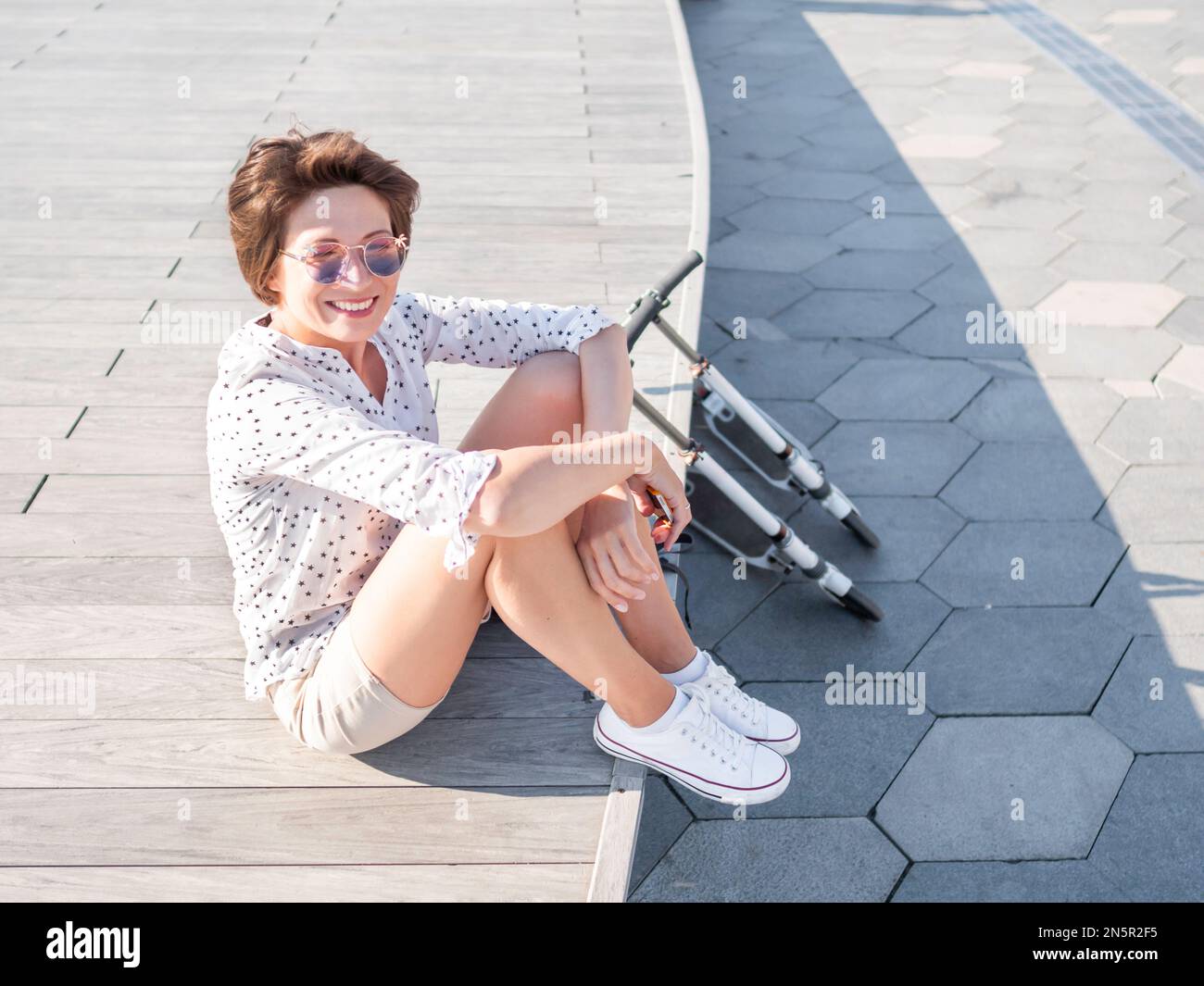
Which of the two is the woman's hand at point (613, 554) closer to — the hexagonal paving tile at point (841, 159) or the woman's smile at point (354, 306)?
the woman's smile at point (354, 306)

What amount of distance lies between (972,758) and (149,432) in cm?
220

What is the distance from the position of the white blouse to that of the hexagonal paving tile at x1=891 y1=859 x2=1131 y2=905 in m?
1.40

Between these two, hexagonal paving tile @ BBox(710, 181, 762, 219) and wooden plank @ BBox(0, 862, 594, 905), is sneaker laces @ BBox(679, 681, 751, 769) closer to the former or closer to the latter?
wooden plank @ BBox(0, 862, 594, 905)

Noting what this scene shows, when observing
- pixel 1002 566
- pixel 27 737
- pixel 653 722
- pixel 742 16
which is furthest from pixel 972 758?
pixel 742 16

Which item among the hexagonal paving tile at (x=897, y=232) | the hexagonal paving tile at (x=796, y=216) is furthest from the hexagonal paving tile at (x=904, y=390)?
the hexagonal paving tile at (x=796, y=216)

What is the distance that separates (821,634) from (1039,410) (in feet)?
4.68

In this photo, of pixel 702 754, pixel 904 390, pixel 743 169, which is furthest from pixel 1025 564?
pixel 743 169

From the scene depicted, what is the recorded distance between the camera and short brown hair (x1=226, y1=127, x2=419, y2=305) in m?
1.77

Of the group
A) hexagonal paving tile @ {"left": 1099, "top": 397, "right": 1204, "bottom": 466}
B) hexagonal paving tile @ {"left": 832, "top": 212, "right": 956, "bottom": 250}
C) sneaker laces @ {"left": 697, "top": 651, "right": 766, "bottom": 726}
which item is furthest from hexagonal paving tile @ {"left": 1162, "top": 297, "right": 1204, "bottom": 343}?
sneaker laces @ {"left": 697, "top": 651, "right": 766, "bottom": 726}

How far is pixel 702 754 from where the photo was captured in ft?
6.59

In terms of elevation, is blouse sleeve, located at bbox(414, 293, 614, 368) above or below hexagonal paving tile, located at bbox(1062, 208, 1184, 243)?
above

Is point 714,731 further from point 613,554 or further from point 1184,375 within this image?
point 1184,375

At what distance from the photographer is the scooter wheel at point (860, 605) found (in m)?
3.07

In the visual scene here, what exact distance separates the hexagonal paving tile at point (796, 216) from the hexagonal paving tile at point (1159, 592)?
92.1 inches
